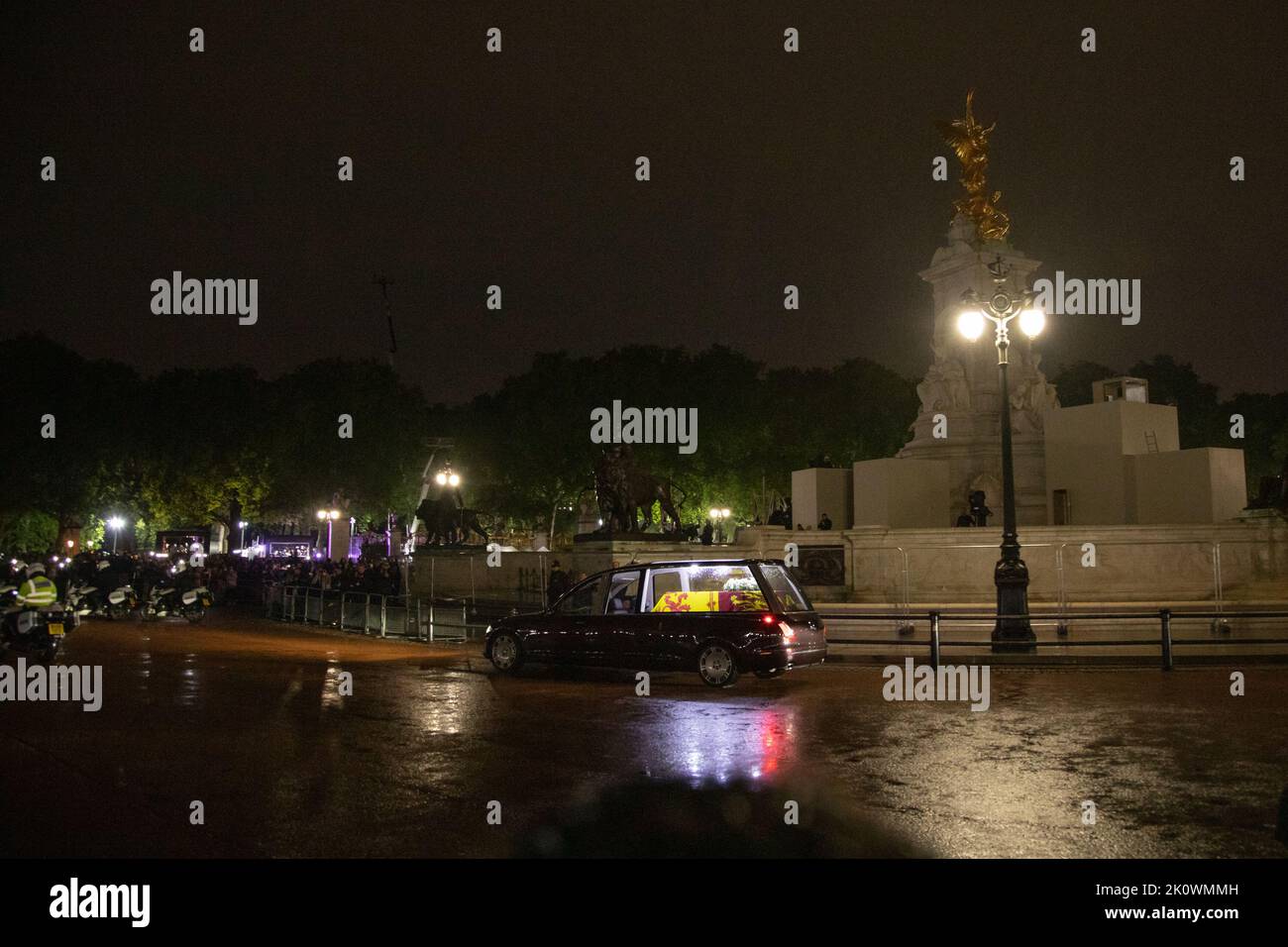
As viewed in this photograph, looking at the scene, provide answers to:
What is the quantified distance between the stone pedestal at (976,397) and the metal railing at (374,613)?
16798 mm

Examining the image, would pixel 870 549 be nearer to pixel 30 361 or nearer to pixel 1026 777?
pixel 1026 777

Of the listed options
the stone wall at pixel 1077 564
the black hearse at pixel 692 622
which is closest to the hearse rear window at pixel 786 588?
the black hearse at pixel 692 622

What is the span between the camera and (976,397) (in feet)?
122

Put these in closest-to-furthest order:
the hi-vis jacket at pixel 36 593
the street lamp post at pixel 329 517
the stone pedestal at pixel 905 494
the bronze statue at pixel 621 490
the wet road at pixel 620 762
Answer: the wet road at pixel 620 762
the hi-vis jacket at pixel 36 593
the bronze statue at pixel 621 490
the stone pedestal at pixel 905 494
the street lamp post at pixel 329 517

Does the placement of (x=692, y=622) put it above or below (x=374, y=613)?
above

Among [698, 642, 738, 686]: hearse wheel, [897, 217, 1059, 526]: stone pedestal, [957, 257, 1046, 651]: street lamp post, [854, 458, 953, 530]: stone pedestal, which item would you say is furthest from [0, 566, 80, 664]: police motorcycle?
[897, 217, 1059, 526]: stone pedestal

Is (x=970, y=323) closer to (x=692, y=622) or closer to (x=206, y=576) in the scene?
(x=692, y=622)

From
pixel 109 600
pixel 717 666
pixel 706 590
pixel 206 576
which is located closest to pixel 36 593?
pixel 706 590

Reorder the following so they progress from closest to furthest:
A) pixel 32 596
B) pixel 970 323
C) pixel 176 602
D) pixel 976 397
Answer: pixel 32 596 → pixel 970 323 → pixel 176 602 → pixel 976 397

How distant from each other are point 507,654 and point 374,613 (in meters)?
13.3

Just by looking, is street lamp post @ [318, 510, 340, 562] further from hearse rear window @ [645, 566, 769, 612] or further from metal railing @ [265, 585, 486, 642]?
hearse rear window @ [645, 566, 769, 612]

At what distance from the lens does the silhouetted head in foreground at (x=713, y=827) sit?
6.66 m

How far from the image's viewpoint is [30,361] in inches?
2341

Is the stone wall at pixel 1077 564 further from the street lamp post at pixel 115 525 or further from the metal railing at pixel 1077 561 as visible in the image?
the street lamp post at pixel 115 525
